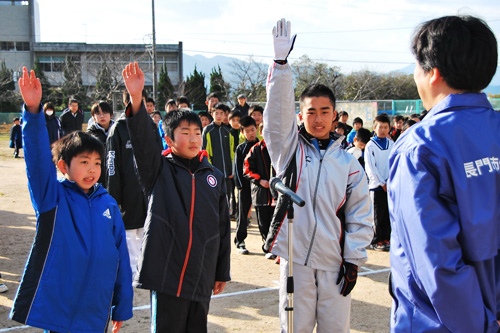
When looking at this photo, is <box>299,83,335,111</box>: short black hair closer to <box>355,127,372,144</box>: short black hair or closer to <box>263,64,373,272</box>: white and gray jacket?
<box>263,64,373,272</box>: white and gray jacket

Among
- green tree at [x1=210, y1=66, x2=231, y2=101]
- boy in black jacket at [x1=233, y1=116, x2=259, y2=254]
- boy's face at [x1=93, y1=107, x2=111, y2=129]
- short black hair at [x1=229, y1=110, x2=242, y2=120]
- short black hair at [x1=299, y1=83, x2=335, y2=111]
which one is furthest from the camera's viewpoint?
green tree at [x1=210, y1=66, x2=231, y2=101]

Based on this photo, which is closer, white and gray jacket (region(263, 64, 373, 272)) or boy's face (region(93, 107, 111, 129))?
white and gray jacket (region(263, 64, 373, 272))

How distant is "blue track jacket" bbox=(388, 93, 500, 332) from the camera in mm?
1647

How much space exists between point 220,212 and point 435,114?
1899 millimetres

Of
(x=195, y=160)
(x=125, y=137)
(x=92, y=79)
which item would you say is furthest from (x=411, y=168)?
(x=92, y=79)

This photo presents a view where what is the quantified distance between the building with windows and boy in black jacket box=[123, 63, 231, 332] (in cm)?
4491

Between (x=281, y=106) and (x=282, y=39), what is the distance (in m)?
0.43

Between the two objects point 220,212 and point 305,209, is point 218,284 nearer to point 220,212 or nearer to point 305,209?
point 220,212

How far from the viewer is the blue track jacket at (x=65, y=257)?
2.70 meters

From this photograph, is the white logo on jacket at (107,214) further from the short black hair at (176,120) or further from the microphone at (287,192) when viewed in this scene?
the microphone at (287,192)

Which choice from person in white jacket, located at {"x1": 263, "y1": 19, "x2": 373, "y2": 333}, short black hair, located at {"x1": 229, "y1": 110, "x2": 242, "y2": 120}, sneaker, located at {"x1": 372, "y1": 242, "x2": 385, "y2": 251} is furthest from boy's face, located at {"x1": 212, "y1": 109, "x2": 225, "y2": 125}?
person in white jacket, located at {"x1": 263, "y1": 19, "x2": 373, "y2": 333}

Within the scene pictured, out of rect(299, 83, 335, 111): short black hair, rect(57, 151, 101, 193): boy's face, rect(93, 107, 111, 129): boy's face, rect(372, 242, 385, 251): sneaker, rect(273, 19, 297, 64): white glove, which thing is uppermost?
rect(273, 19, 297, 64): white glove

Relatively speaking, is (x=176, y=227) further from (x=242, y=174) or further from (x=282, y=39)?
(x=242, y=174)

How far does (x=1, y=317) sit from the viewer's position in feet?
14.7
